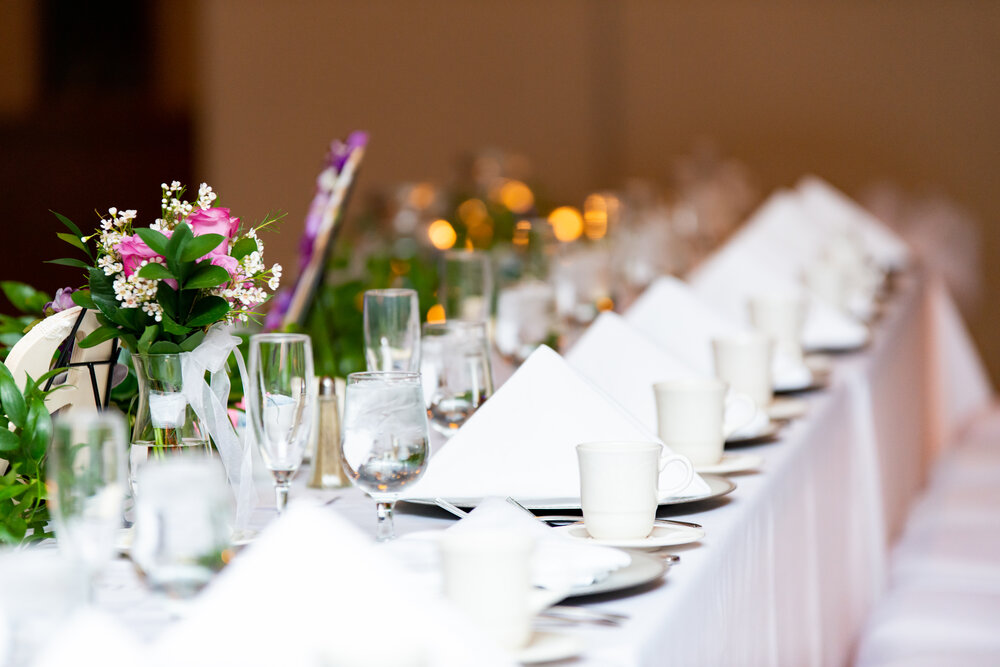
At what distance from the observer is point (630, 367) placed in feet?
5.98

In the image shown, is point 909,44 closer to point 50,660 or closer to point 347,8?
point 347,8

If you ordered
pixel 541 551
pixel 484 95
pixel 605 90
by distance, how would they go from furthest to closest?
pixel 484 95, pixel 605 90, pixel 541 551

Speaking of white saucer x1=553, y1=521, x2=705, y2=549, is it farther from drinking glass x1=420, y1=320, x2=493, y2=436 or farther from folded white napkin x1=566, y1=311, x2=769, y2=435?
folded white napkin x1=566, y1=311, x2=769, y2=435

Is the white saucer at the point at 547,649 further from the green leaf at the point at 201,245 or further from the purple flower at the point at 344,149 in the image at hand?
the purple flower at the point at 344,149

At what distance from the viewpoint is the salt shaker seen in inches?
63.4

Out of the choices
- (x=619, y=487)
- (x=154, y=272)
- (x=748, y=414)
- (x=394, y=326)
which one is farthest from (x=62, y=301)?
(x=748, y=414)

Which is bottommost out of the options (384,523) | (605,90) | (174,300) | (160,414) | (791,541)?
(791,541)

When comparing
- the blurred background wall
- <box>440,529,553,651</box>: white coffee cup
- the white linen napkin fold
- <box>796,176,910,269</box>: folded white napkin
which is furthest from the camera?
the blurred background wall

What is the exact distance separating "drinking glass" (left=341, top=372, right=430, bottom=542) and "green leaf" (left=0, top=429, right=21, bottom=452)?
326 millimetres

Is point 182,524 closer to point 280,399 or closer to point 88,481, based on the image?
point 88,481

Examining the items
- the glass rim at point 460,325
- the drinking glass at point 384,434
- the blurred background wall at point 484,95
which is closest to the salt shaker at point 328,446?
the glass rim at point 460,325

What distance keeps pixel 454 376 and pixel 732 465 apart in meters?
0.37

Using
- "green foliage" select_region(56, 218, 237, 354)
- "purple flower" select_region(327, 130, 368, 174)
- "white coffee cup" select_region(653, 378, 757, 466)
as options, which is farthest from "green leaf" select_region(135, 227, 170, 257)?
"purple flower" select_region(327, 130, 368, 174)

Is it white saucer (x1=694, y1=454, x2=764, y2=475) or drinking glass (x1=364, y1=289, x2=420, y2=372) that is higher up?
drinking glass (x1=364, y1=289, x2=420, y2=372)
